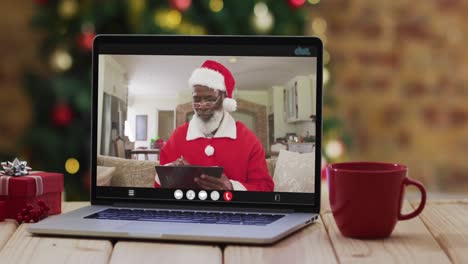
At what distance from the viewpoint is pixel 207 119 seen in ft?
3.47

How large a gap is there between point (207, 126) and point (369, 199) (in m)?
0.28

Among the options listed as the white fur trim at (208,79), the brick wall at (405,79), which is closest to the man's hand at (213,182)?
the white fur trim at (208,79)

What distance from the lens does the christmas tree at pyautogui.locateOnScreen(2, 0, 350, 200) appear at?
7.66 ft

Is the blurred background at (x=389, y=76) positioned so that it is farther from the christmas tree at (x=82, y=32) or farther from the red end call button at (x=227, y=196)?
the red end call button at (x=227, y=196)

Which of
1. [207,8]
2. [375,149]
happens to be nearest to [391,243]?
[207,8]

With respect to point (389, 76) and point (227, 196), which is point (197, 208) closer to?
point (227, 196)

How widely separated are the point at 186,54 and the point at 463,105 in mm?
2171

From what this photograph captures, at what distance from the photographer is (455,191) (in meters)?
3.01

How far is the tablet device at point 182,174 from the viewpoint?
1059 mm

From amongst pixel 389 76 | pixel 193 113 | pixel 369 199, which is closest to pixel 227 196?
pixel 193 113

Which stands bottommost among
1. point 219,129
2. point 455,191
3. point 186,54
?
point 455,191

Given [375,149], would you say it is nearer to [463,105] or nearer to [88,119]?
[463,105]

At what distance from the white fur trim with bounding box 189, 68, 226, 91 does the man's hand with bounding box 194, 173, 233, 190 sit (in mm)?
126

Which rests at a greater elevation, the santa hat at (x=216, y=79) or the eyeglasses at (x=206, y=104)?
the santa hat at (x=216, y=79)
